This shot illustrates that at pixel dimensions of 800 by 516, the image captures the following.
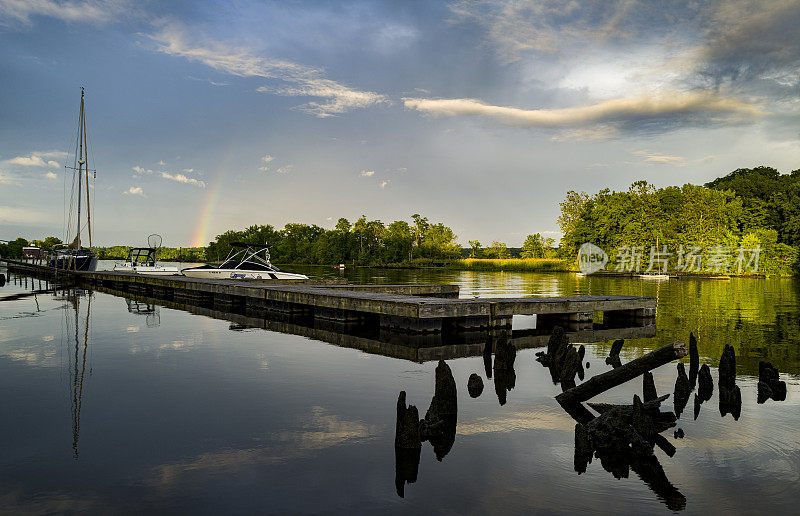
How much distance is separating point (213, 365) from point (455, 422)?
6.33 m

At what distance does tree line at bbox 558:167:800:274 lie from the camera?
254ft

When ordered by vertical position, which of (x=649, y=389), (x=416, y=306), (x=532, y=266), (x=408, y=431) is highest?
(x=532, y=266)

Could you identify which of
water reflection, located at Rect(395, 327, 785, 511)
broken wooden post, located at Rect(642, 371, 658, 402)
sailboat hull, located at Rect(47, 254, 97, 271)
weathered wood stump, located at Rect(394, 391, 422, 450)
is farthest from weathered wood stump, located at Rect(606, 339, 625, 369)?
sailboat hull, located at Rect(47, 254, 97, 271)

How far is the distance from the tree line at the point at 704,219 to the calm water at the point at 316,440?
74.4 metres

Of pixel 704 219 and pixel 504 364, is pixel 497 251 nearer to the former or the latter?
pixel 704 219

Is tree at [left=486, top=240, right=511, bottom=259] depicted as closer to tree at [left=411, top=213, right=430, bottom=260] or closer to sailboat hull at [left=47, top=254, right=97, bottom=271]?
tree at [left=411, top=213, right=430, bottom=260]

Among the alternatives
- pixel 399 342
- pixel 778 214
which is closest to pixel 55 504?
pixel 399 342

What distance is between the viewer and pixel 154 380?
10430 mm

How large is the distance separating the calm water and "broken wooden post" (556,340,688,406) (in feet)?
1.41

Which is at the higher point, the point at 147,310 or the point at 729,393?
the point at 729,393

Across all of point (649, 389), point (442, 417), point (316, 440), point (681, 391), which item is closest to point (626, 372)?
point (649, 389)

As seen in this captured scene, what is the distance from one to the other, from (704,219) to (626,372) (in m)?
83.9

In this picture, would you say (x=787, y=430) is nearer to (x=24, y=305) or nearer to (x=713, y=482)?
(x=713, y=482)

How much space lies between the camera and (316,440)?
23.1ft
